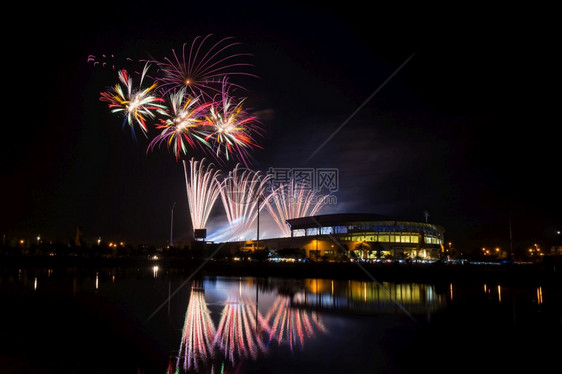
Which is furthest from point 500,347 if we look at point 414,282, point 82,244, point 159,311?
point 82,244

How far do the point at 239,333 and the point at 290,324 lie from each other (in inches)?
87.2

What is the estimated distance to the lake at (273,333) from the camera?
34.1ft

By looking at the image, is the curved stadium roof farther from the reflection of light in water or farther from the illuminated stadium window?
the reflection of light in water

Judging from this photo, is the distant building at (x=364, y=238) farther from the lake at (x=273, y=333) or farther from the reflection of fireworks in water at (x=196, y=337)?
the reflection of fireworks in water at (x=196, y=337)

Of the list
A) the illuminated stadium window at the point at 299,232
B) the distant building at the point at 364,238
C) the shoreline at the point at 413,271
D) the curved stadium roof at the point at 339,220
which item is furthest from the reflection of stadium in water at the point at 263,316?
the illuminated stadium window at the point at 299,232

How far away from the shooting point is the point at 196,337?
42.5 ft

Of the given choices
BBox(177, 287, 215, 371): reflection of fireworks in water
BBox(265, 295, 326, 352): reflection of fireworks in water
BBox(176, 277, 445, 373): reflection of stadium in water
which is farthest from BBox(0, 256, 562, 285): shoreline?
BBox(177, 287, 215, 371): reflection of fireworks in water

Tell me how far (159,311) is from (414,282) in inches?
856

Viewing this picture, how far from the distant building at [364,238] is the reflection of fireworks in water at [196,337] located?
57899 mm

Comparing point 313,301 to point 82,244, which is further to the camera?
point 82,244

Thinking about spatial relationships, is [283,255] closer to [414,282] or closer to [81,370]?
[414,282]

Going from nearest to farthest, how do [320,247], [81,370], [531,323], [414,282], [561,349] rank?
1. [81,370]
2. [561,349]
3. [531,323]
4. [414,282]
5. [320,247]

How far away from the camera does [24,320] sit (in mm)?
15531

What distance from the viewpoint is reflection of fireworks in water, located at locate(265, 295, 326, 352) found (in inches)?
512
